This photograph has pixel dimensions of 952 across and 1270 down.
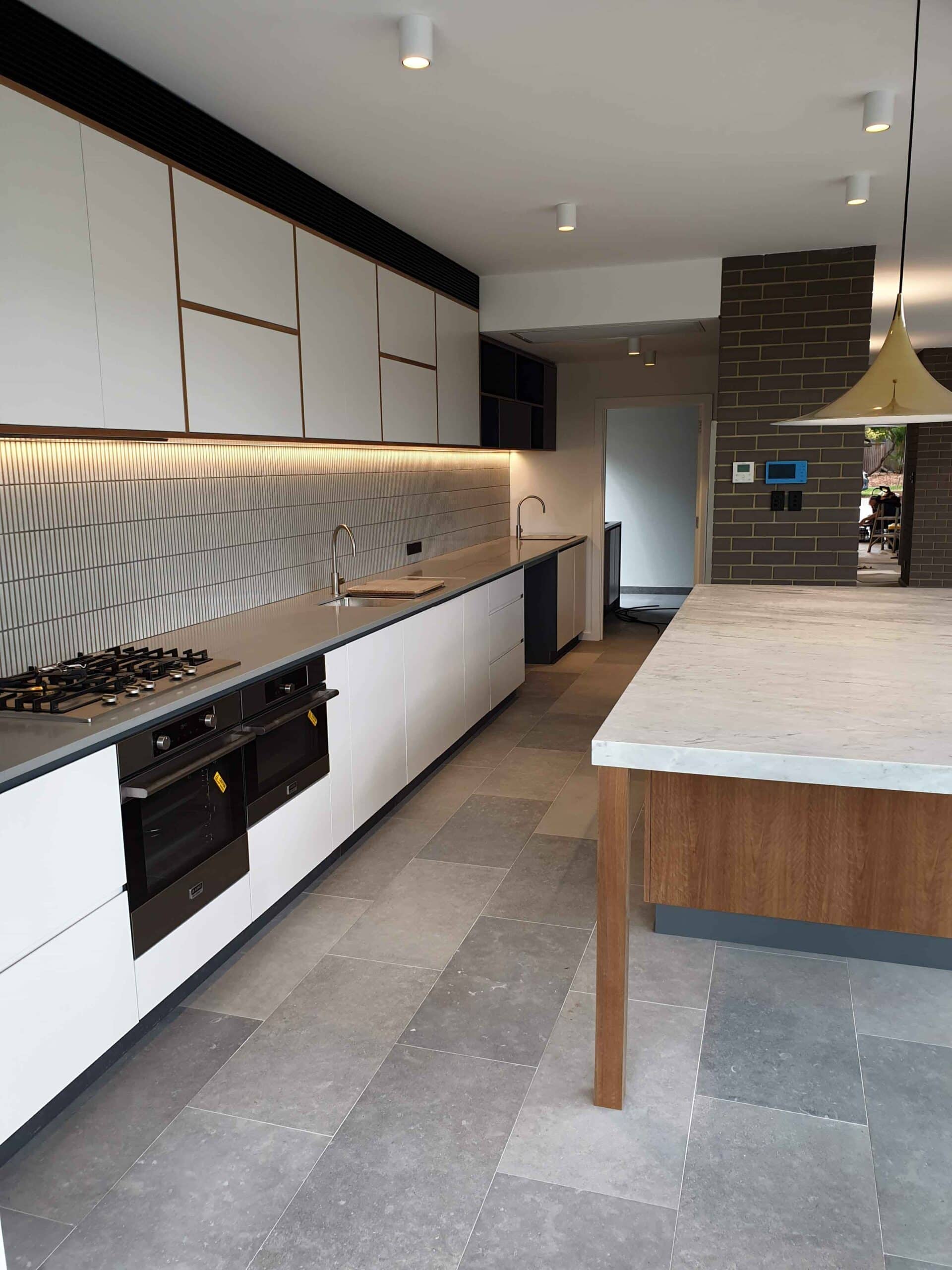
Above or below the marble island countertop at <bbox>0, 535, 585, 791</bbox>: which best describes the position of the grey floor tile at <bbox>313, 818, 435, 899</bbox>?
below

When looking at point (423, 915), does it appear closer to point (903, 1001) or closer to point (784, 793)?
point (784, 793)

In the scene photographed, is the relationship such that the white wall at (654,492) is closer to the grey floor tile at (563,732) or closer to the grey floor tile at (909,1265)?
the grey floor tile at (563,732)

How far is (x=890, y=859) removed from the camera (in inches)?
98.0

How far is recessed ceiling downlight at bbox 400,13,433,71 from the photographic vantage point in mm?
2330

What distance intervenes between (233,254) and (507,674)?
298 centimetres

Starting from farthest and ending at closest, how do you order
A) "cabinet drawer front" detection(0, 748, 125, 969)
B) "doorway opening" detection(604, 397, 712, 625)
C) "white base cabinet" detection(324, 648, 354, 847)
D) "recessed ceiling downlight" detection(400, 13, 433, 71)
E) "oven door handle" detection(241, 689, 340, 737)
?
"doorway opening" detection(604, 397, 712, 625) → "white base cabinet" detection(324, 648, 354, 847) → "oven door handle" detection(241, 689, 340, 737) → "recessed ceiling downlight" detection(400, 13, 433, 71) → "cabinet drawer front" detection(0, 748, 125, 969)

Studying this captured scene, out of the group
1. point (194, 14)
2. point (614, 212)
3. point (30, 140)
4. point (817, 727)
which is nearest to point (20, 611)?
point (30, 140)

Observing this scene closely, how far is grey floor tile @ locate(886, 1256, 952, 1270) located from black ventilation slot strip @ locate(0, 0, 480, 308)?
305 cm

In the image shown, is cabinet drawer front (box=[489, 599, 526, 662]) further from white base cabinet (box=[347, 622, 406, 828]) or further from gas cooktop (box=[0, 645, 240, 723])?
gas cooktop (box=[0, 645, 240, 723])

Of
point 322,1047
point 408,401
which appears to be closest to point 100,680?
point 322,1047

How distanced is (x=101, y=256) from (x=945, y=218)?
382cm

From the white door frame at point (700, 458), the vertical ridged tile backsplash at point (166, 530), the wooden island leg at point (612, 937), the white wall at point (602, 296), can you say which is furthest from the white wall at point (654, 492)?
the wooden island leg at point (612, 937)

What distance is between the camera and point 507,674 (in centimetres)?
542

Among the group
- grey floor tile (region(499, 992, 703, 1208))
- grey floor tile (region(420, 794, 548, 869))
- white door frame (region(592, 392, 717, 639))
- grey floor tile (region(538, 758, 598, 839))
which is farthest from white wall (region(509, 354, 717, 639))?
grey floor tile (region(499, 992, 703, 1208))
